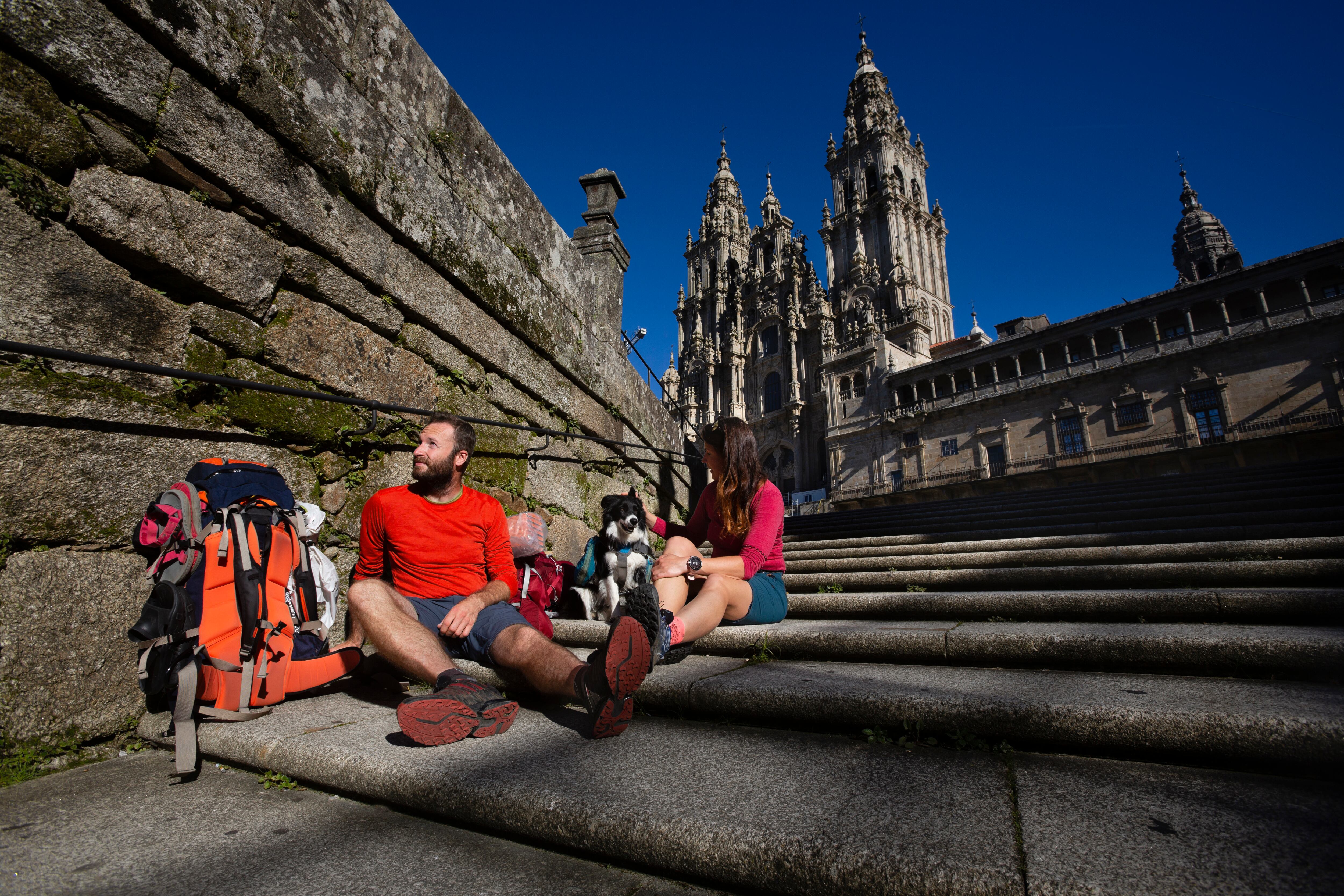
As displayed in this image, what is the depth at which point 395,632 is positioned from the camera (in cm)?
225

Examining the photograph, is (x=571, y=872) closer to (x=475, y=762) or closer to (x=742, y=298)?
(x=475, y=762)

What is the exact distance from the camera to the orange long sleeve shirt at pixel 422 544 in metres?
2.61

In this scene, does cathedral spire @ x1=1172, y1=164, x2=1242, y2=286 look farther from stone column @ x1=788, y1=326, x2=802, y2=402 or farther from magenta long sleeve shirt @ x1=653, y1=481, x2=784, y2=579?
magenta long sleeve shirt @ x1=653, y1=481, x2=784, y2=579

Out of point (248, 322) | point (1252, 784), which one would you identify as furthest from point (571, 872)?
point (248, 322)

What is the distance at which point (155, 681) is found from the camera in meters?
1.84

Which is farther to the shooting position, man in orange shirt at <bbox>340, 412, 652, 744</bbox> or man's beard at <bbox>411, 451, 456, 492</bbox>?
man's beard at <bbox>411, 451, 456, 492</bbox>

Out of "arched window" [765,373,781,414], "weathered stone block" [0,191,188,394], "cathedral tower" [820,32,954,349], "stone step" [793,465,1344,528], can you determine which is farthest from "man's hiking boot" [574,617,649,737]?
"arched window" [765,373,781,414]

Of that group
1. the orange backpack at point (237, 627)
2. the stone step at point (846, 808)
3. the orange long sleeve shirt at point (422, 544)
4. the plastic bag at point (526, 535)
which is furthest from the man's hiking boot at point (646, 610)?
the plastic bag at point (526, 535)

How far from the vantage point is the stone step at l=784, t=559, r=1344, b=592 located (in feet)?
9.32

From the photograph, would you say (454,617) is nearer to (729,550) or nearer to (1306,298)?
(729,550)

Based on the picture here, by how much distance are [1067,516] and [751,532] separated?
16.3ft

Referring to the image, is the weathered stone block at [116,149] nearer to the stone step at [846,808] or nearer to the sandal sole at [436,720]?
the stone step at [846,808]

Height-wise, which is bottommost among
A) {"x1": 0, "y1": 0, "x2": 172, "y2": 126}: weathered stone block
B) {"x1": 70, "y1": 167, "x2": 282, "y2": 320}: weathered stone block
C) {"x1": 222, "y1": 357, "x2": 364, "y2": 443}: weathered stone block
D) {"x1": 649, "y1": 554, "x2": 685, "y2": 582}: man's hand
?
{"x1": 649, "y1": 554, "x2": 685, "y2": 582}: man's hand

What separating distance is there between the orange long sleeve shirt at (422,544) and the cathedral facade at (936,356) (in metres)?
8.74
